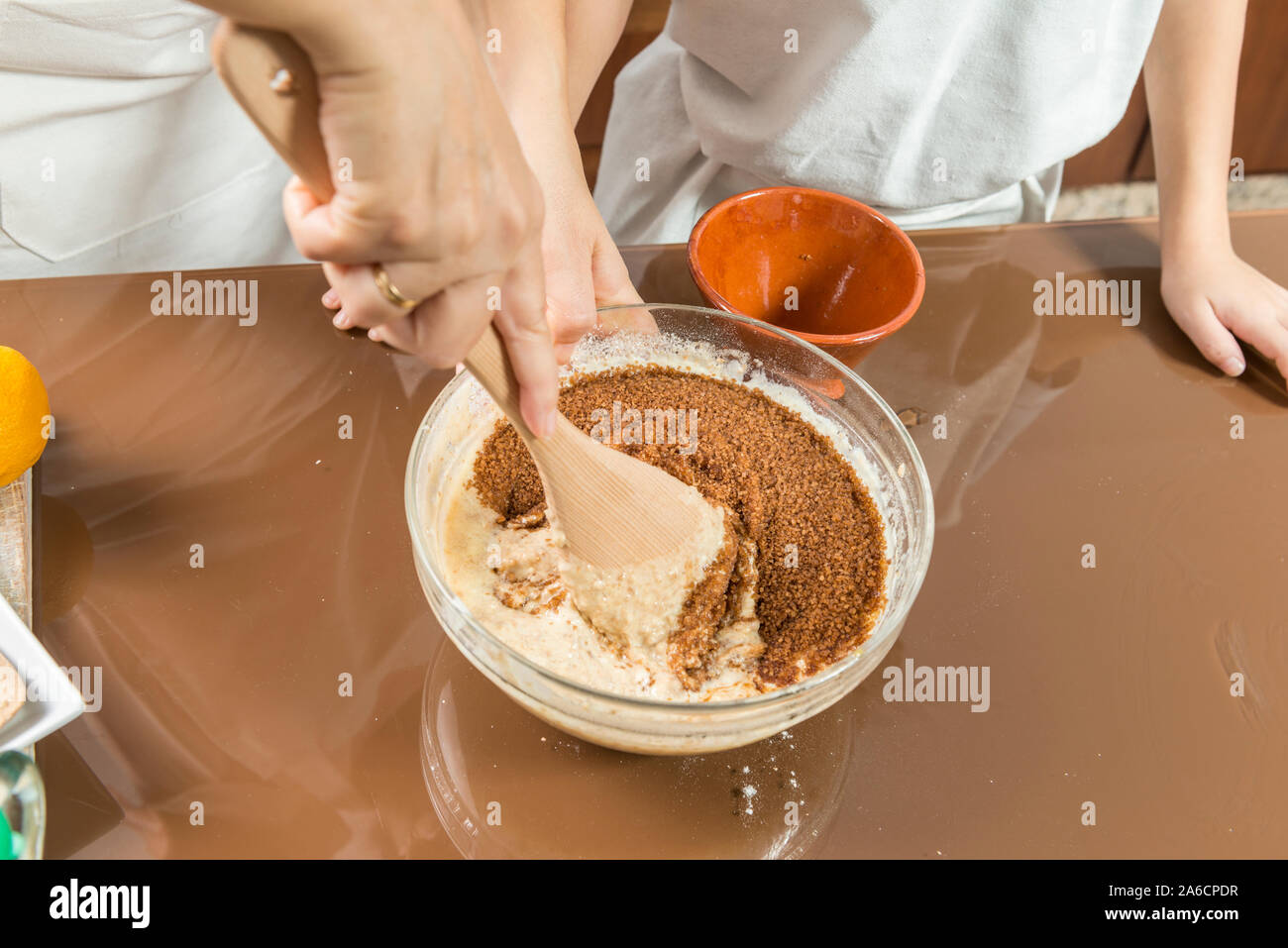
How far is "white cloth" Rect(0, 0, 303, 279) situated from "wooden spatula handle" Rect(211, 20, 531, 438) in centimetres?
83

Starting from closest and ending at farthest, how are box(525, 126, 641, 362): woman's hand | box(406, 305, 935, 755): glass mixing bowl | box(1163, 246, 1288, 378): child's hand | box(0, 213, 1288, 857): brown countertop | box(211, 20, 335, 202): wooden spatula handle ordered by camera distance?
box(211, 20, 335, 202): wooden spatula handle < box(406, 305, 935, 755): glass mixing bowl < box(0, 213, 1288, 857): brown countertop < box(525, 126, 641, 362): woman's hand < box(1163, 246, 1288, 378): child's hand

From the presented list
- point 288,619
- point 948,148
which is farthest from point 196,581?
point 948,148

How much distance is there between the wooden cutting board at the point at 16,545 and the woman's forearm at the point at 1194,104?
1304mm

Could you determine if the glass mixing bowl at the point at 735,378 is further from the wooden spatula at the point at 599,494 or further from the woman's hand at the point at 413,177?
the woman's hand at the point at 413,177

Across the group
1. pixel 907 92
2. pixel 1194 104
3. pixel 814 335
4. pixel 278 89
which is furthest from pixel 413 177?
pixel 1194 104

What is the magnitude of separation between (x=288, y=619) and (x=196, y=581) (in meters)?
0.10

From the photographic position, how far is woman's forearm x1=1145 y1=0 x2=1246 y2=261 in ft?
3.83

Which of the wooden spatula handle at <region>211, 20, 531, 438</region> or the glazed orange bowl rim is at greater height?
the wooden spatula handle at <region>211, 20, 531, 438</region>

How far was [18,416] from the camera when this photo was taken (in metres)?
0.82

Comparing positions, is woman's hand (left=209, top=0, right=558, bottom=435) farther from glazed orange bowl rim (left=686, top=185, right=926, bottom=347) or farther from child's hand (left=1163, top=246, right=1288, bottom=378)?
child's hand (left=1163, top=246, right=1288, bottom=378)

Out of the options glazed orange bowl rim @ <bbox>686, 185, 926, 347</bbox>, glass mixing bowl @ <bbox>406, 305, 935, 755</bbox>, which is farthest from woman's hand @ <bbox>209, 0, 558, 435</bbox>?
glazed orange bowl rim @ <bbox>686, 185, 926, 347</bbox>

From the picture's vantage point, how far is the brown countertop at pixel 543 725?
2.48 feet

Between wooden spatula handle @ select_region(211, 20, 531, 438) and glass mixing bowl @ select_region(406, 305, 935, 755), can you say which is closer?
wooden spatula handle @ select_region(211, 20, 531, 438)

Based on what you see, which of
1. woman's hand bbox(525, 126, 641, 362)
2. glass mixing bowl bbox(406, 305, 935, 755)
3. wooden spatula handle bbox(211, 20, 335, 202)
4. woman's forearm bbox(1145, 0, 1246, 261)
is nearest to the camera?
wooden spatula handle bbox(211, 20, 335, 202)
